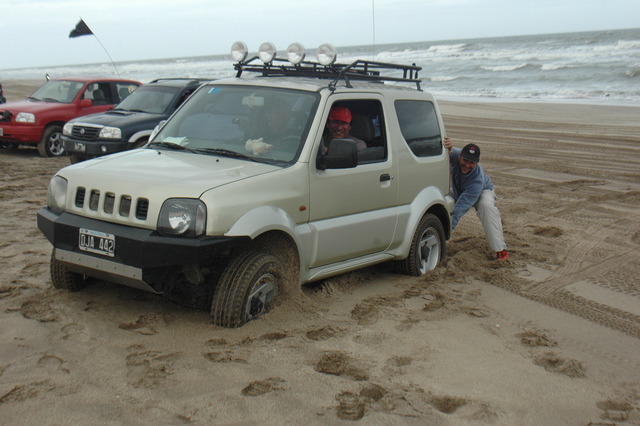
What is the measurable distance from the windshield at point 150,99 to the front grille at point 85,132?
95cm

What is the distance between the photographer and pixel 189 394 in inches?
151

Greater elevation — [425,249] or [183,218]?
[183,218]

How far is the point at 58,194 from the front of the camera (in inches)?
192

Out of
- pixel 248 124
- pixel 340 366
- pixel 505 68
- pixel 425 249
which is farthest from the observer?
pixel 505 68

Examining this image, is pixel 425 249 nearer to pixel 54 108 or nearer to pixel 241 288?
pixel 241 288

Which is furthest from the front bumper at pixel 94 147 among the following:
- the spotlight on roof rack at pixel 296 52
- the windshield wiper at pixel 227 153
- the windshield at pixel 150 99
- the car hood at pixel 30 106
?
the windshield wiper at pixel 227 153

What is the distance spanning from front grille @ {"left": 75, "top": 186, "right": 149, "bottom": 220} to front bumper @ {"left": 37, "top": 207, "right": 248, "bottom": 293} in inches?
3.5

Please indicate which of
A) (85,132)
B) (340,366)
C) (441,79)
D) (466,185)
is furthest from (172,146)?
(441,79)

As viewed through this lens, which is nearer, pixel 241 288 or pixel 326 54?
pixel 241 288

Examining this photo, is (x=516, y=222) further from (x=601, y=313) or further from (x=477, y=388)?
(x=477, y=388)

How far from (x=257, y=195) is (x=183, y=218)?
54 centimetres

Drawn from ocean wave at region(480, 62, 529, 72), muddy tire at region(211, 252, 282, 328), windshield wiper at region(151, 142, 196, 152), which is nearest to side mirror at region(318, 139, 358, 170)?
muddy tire at region(211, 252, 282, 328)

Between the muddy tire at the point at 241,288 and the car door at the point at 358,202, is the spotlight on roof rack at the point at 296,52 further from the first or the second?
the muddy tire at the point at 241,288

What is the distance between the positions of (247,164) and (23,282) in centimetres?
218
